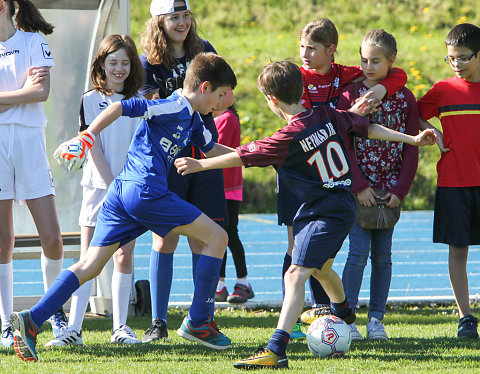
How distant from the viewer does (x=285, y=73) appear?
443cm

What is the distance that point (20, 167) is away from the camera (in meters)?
4.98

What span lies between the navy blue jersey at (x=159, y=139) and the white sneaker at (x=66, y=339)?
1.14 metres

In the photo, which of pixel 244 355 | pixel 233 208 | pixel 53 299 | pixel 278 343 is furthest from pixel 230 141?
pixel 278 343

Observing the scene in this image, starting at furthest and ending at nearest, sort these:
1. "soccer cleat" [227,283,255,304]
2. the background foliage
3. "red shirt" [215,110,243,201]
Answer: the background foliage, "red shirt" [215,110,243,201], "soccer cleat" [227,283,255,304]

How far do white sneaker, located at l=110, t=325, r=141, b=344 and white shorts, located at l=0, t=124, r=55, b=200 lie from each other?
1001 mm

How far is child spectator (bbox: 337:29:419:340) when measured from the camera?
5.17 meters

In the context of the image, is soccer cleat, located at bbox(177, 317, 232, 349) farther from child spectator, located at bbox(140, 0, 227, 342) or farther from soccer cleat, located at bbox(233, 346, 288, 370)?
soccer cleat, located at bbox(233, 346, 288, 370)

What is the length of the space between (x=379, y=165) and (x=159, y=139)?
155 centimetres

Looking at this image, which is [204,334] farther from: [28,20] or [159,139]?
[28,20]

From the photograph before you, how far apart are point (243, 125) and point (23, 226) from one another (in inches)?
505

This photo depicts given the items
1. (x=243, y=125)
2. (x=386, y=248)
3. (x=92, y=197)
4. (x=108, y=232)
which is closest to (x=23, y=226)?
(x=92, y=197)

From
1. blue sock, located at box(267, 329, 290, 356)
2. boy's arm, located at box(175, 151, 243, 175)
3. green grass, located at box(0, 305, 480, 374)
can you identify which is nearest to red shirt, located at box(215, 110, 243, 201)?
green grass, located at box(0, 305, 480, 374)

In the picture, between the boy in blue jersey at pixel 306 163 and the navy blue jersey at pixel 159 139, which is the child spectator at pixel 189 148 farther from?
the boy in blue jersey at pixel 306 163

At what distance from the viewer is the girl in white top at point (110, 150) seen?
16.7 ft
